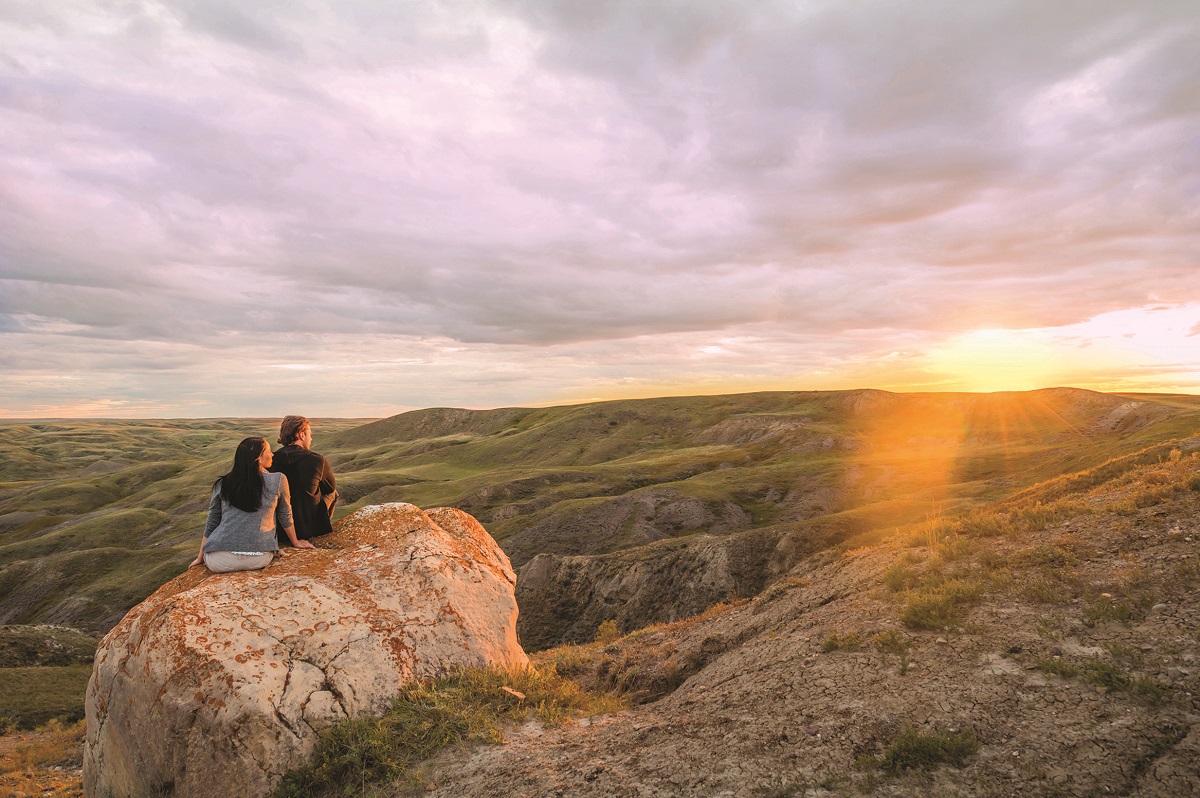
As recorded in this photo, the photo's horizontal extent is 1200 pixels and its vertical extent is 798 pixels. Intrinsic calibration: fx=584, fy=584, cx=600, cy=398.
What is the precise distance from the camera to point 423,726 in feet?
28.4

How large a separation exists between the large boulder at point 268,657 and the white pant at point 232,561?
17 cm

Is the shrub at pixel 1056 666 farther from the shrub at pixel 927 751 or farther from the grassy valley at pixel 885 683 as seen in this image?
the shrub at pixel 927 751

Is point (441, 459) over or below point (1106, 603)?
below

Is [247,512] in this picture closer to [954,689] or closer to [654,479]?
[954,689]

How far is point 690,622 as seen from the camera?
58.5 ft

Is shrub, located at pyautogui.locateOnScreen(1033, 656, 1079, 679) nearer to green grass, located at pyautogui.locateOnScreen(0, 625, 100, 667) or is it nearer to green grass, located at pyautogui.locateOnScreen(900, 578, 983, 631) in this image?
green grass, located at pyautogui.locateOnScreen(900, 578, 983, 631)

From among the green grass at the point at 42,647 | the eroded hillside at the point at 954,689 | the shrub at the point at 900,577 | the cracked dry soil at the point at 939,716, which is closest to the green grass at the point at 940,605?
the eroded hillside at the point at 954,689

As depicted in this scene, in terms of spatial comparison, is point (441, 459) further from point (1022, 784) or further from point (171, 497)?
point (1022, 784)

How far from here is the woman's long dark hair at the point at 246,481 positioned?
9.57 m

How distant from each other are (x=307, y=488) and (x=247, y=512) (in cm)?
108

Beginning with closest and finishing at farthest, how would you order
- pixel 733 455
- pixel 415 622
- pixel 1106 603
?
pixel 1106 603, pixel 415 622, pixel 733 455

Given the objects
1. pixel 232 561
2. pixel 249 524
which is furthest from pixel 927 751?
pixel 232 561

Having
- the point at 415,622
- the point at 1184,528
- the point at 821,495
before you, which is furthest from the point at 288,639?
the point at 821,495

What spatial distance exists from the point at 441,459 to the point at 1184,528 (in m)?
127
